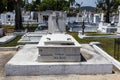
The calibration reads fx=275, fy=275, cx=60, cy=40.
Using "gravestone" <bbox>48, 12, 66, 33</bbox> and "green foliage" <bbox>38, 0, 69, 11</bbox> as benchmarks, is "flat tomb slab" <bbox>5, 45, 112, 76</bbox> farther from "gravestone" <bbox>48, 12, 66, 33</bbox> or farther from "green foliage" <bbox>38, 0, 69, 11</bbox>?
"green foliage" <bbox>38, 0, 69, 11</bbox>

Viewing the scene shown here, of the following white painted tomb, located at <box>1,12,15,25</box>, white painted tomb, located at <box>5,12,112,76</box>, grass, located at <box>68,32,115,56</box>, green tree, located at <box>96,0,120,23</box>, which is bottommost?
grass, located at <box>68,32,115,56</box>

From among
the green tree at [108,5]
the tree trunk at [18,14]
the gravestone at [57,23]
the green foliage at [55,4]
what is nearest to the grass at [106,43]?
the gravestone at [57,23]

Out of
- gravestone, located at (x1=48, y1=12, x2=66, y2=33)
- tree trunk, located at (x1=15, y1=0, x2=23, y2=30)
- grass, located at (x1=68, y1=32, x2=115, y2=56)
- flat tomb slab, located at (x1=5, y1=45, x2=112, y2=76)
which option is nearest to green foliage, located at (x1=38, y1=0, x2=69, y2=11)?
tree trunk, located at (x1=15, y1=0, x2=23, y2=30)

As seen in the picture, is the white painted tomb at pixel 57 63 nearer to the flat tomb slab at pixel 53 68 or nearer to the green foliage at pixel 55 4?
the flat tomb slab at pixel 53 68

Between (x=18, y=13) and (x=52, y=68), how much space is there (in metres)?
21.7

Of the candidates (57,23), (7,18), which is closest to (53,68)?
(57,23)

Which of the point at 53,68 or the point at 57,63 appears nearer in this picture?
the point at 53,68

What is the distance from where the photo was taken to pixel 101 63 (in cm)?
→ 925

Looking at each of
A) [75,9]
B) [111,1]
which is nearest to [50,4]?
[75,9]

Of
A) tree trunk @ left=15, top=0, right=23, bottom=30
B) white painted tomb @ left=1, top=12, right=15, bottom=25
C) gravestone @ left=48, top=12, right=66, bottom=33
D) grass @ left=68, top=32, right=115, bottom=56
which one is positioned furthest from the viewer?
white painted tomb @ left=1, top=12, right=15, bottom=25

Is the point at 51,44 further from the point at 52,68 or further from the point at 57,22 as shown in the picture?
the point at 57,22

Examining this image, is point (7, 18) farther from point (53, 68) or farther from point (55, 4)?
point (53, 68)

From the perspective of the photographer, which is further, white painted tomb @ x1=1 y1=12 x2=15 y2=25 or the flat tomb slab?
white painted tomb @ x1=1 y1=12 x2=15 y2=25

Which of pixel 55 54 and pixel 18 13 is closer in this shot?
pixel 55 54
